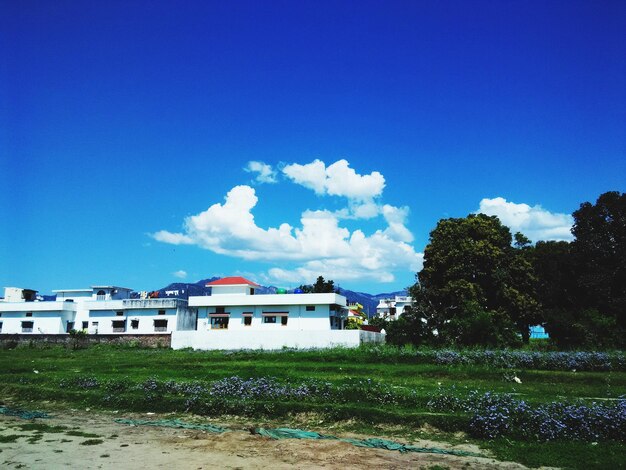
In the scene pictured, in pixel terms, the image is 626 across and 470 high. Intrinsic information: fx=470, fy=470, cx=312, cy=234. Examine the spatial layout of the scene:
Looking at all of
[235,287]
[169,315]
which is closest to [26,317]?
[169,315]

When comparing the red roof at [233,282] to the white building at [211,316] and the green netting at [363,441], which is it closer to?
the white building at [211,316]

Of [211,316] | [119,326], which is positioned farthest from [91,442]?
[119,326]

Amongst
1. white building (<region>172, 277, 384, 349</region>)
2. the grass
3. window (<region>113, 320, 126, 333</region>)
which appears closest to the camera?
the grass

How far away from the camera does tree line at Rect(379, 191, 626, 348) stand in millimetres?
38156

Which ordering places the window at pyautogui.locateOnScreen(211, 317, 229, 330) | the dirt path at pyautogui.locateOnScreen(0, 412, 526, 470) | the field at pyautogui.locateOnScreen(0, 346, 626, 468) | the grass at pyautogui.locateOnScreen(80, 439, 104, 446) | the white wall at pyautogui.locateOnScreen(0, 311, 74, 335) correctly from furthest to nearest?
the white wall at pyautogui.locateOnScreen(0, 311, 74, 335)
the window at pyautogui.locateOnScreen(211, 317, 229, 330)
the grass at pyautogui.locateOnScreen(80, 439, 104, 446)
the field at pyautogui.locateOnScreen(0, 346, 626, 468)
the dirt path at pyautogui.locateOnScreen(0, 412, 526, 470)

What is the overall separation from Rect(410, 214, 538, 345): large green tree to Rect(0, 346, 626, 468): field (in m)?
11.7

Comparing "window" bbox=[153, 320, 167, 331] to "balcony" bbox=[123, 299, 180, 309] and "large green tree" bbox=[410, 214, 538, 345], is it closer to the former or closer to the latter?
"balcony" bbox=[123, 299, 180, 309]

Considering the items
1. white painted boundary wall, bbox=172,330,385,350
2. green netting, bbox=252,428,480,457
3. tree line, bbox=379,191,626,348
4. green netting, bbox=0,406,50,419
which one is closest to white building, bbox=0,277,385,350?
white painted boundary wall, bbox=172,330,385,350

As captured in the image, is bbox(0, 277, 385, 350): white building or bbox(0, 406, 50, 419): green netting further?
bbox(0, 277, 385, 350): white building

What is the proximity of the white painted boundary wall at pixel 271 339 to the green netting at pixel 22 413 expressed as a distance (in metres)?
22.3

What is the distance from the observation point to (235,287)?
183 feet

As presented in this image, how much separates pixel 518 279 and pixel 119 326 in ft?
156

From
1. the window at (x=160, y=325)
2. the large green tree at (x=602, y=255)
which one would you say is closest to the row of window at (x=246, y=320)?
the window at (x=160, y=325)

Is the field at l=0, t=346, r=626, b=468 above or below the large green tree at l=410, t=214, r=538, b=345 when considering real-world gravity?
below
